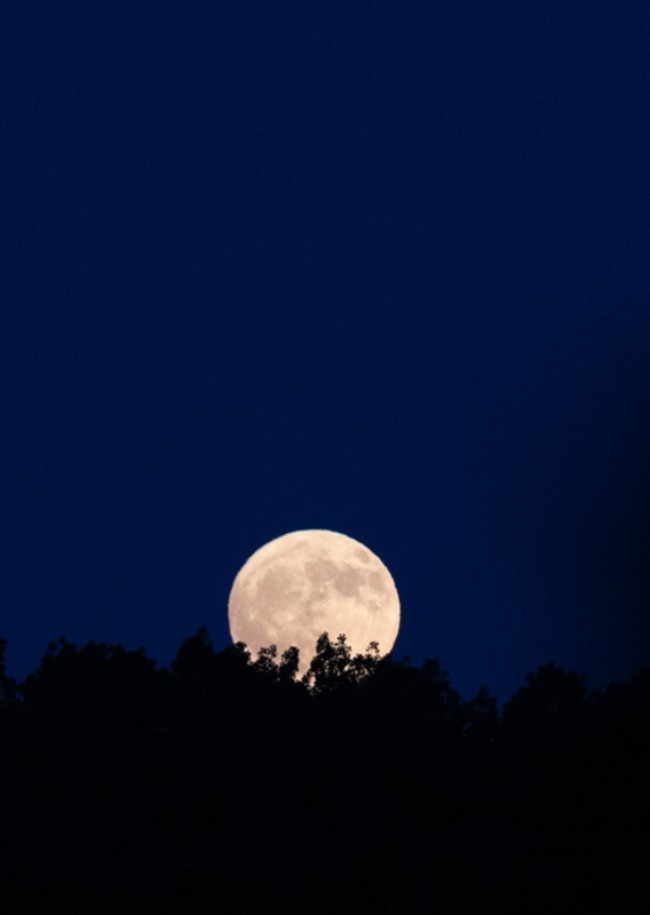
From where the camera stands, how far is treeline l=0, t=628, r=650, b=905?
12.9m

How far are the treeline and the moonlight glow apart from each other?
0.77 meters

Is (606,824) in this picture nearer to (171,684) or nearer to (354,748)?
(354,748)

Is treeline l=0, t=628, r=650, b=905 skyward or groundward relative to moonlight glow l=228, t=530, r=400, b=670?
groundward

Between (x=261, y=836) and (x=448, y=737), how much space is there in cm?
2175

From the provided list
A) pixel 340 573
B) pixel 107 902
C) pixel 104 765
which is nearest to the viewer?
pixel 107 902

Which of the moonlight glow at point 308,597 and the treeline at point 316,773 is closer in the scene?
the treeline at point 316,773

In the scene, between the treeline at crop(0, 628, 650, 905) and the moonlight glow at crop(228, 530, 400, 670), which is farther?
the moonlight glow at crop(228, 530, 400, 670)

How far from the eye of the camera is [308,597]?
130 feet

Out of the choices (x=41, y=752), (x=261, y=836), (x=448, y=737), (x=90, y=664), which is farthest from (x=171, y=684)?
(x=261, y=836)

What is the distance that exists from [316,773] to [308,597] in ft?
28.2

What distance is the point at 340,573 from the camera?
39.8 m

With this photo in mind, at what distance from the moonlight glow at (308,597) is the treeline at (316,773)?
0.77 m

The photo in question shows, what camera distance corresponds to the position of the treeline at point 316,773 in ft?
42.2

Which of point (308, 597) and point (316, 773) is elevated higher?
point (308, 597)
